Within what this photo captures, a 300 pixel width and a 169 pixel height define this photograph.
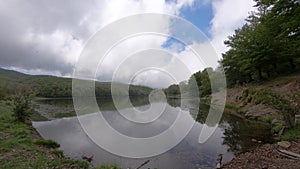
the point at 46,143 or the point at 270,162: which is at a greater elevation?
the point at 46,143

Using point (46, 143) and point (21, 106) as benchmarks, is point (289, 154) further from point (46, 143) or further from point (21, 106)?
point (21, 106)

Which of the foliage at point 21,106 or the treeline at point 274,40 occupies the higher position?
the treeline at point 274,40

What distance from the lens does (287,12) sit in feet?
59.5

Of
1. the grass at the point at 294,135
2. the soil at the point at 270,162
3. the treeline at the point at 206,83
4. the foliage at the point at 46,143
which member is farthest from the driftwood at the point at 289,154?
the treeline at the point at 206,83

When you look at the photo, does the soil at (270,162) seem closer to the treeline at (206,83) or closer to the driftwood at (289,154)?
the driftwood at (289,154)

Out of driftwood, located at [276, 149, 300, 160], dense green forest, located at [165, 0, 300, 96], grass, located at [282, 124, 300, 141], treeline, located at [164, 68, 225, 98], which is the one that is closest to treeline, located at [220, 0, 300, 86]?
dense green forest, located at [165, 0, 300, 96]

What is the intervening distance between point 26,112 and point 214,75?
43580 mm

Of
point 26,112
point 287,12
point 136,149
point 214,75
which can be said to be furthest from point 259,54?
point 26,112

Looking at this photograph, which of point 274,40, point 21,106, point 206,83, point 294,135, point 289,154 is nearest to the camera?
point 289,154

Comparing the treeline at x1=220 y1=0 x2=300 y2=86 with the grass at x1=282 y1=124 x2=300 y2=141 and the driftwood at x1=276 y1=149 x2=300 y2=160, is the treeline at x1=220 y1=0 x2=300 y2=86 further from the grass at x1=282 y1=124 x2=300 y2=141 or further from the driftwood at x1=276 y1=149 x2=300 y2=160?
the driftwood at x1=276 y1=149 x2=300 y2=160

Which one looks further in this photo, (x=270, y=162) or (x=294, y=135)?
(x=294, y=135)

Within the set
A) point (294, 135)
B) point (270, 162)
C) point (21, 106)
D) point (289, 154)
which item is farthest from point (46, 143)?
point (294, 135)

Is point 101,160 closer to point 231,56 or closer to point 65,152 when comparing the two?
point 65,152

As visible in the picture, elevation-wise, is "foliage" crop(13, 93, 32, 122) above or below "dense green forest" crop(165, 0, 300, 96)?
below
